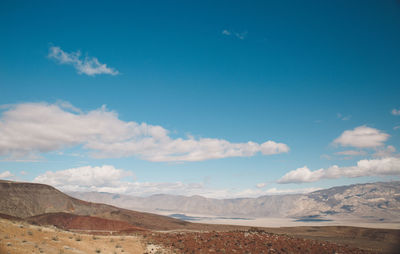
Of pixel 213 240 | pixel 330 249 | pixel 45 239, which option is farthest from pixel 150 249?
pixel 330 249

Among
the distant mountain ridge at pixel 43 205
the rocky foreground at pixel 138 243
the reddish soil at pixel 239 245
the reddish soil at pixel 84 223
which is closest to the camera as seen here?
the rocky foreground at pixel 138 243

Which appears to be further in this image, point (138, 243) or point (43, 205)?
point (43, 205)

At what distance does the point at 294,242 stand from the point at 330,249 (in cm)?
383

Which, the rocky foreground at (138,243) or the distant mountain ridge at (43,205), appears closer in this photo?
the rocky foreground at (138,243)

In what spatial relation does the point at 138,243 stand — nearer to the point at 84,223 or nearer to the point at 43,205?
the point at 84,223

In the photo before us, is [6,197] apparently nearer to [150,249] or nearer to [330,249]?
[150,249]

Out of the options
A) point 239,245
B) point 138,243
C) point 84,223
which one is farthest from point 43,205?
point 239,245

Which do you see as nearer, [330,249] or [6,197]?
[330,249]

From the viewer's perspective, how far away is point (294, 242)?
99.9ft

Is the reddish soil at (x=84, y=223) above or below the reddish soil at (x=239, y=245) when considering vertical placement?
below

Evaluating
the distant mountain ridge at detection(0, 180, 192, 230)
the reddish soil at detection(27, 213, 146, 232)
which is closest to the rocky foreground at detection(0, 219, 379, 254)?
the reddish soil at detection(27, 213, 146, 232)

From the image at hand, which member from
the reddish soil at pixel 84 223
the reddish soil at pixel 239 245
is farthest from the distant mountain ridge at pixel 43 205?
the reddish soil at pixel 239 245

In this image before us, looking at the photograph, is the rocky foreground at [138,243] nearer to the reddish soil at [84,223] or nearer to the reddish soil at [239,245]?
the reddish soil at [239,245]

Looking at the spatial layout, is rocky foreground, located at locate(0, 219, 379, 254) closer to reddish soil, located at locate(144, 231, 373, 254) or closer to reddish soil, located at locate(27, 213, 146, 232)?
reddish soil, located at locate(144, 231, 373, 254)
